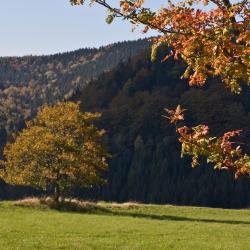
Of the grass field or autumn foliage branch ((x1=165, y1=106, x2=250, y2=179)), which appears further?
the grass field

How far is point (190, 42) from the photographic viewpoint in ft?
29.0

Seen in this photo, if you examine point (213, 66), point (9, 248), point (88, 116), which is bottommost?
point (9, 248)

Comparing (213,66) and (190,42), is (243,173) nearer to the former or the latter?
(213,66)

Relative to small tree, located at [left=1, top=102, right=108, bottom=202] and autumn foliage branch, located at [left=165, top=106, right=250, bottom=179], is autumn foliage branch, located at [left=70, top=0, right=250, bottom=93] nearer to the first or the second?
autumn foliage branch, located at [left=165, top=106, right=250, bottom=179]

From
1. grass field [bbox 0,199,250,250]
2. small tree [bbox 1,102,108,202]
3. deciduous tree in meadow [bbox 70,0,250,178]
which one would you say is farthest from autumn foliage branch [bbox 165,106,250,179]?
small tree [bbox 1,102,108,202]

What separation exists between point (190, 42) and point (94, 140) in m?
50.9

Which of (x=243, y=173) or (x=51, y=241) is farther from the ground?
(x=243, y=173)

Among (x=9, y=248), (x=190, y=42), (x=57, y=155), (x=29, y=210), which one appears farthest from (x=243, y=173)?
(x=57, y=155)

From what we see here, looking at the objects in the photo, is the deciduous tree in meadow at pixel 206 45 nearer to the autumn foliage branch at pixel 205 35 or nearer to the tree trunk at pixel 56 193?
the autumn foliage branch at pixel 205 35

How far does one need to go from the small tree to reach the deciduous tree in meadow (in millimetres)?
48592

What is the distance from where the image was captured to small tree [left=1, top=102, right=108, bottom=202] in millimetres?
58000

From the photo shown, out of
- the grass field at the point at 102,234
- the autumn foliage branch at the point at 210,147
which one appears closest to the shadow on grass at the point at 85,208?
the grass field at the point at 102,234

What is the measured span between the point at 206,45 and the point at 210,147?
6.15 feet

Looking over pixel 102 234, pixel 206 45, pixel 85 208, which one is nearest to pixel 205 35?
pixel 206 45
